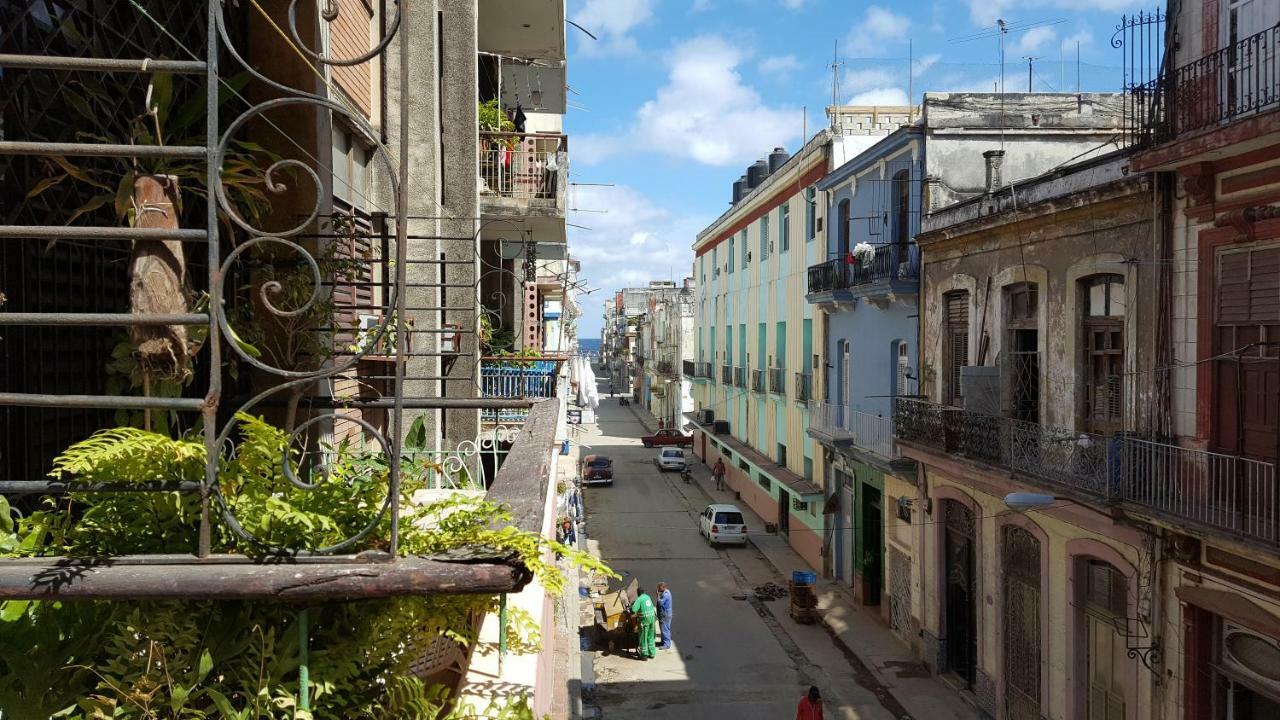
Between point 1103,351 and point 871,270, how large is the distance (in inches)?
313

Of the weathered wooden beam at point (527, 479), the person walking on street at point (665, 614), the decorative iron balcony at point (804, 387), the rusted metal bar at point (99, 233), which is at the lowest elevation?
the person walking on street at point (665, 614)

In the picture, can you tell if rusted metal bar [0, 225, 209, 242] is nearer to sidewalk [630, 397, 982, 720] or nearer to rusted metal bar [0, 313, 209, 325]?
rusted metal bar [0, 313, 209, 325]

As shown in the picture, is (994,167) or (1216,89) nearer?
(1216,89)

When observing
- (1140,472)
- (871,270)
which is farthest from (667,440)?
(1140,472)

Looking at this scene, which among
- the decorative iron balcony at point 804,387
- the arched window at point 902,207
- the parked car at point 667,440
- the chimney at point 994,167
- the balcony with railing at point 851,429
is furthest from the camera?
the parked car at point 667,440

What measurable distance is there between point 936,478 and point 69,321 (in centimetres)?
1813

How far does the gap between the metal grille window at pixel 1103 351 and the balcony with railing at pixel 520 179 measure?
326 inches

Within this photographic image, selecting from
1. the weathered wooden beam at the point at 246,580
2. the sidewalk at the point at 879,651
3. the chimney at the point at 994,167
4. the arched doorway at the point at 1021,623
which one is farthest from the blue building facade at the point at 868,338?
the weathered wooden beam at the point at 246,580

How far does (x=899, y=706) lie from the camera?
17312mm

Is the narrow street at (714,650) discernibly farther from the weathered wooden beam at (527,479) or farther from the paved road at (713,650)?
the weathered wooden beam at (527,479)

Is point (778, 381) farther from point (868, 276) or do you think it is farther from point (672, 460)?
point (672, 460)

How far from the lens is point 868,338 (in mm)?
23203

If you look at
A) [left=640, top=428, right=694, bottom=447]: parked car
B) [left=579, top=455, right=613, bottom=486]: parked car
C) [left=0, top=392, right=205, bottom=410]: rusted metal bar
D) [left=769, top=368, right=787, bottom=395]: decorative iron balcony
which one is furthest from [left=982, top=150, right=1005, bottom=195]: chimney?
[left=640, top=428, right=694, bottom=447]: parked car

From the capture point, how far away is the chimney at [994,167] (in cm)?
1920
